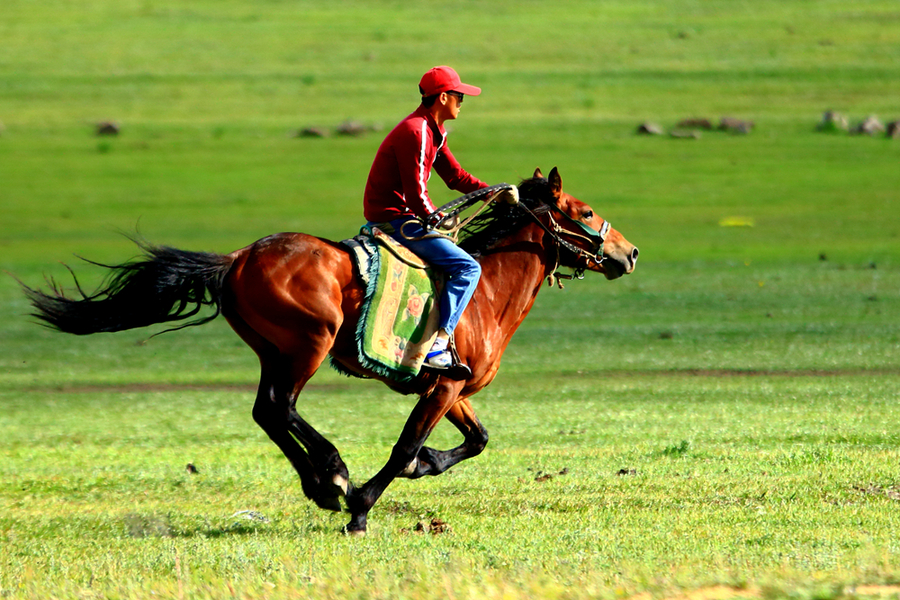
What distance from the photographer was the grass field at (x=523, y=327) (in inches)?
260

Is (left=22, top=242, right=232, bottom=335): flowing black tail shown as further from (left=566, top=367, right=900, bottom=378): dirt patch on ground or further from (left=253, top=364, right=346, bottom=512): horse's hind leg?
(left=566, top=367, right=900, bottom=378): dirt patch on ground

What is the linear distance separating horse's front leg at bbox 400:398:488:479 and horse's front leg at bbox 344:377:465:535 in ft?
1.28

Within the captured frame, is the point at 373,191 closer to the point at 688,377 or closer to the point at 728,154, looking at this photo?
the point at 688,377

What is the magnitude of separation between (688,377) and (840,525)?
7.56 meters

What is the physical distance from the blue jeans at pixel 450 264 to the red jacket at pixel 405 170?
18 cm

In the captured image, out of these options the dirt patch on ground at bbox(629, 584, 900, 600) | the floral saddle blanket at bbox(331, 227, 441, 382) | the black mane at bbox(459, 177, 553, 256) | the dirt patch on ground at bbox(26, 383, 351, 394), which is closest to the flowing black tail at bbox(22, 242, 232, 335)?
the floral saddle blanket at bbox(331, 227, 441, 382)

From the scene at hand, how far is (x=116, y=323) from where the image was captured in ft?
24.7

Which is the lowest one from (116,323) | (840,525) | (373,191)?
(840,525)

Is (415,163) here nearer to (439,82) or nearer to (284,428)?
(439,82)

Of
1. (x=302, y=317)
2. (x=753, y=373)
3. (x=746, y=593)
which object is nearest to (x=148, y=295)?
(x=302, y=317)

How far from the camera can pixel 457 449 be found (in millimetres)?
8180

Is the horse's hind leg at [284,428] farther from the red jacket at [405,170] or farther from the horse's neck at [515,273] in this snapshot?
the horse's neck at [515,273]

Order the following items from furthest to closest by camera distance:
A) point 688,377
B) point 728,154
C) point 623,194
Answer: point 728,154
point 623,194
point 688,377

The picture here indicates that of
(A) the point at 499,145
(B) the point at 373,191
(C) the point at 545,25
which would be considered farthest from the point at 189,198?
(B) the point at 373,191
